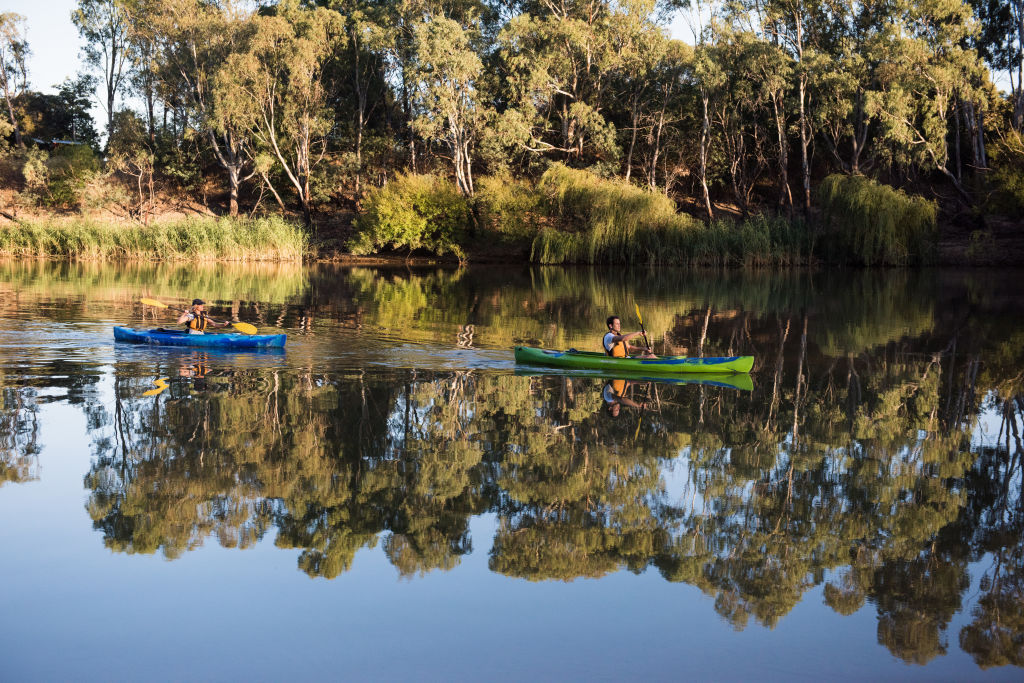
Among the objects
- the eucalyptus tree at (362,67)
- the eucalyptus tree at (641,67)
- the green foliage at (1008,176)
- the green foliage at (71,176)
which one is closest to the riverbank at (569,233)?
the green foliage at (1008,176)

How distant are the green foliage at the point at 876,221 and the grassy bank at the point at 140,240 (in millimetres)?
25100

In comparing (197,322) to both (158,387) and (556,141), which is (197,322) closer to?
(158,387)

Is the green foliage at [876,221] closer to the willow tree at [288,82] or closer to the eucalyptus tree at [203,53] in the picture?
the willow tree at [288,82]

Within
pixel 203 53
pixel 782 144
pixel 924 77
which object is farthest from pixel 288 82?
pixel 924 77

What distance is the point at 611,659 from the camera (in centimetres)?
525

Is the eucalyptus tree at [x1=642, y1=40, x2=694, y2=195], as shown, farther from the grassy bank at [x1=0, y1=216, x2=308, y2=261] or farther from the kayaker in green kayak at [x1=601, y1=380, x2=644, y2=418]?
the kayaker in green kayak at [x1=601, y1=380, x2=644, y2=418]

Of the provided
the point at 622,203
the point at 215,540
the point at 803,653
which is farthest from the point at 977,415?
the point at 622,203

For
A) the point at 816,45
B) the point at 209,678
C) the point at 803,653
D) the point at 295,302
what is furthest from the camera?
the point at 816,45

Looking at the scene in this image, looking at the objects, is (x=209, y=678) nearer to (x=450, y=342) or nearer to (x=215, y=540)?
(x=215, y=540)

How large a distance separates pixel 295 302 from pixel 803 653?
22.1 metres

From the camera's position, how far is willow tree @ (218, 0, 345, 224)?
152 feet

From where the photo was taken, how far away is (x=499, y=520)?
7402 mm

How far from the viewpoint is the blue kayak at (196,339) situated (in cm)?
1656

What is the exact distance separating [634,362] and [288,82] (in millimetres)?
39532
